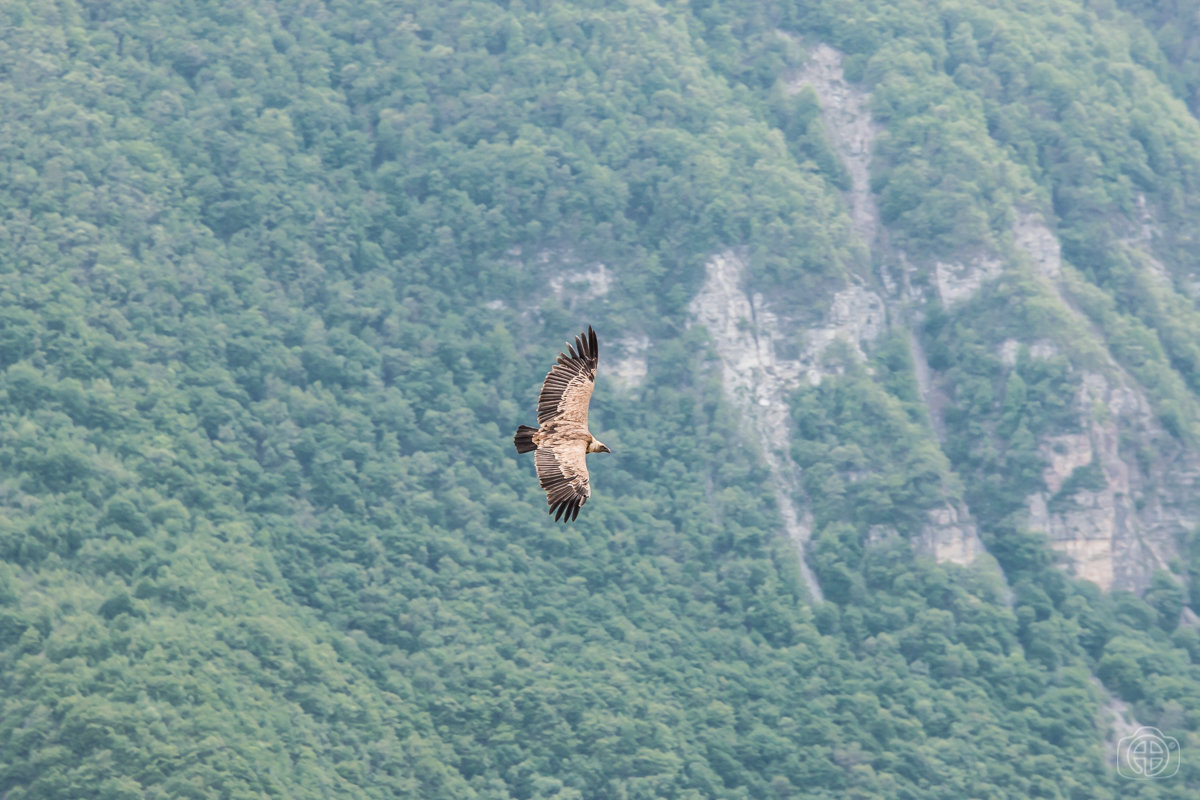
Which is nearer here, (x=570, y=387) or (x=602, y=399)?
(x=570, y=387)

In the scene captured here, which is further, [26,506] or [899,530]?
[899,530]

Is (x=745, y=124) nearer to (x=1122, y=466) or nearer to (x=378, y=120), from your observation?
(x=378, y=120)

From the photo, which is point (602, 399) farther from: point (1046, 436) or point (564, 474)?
point (564, 474)

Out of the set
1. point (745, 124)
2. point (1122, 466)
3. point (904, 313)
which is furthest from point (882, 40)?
point (1122, 466)

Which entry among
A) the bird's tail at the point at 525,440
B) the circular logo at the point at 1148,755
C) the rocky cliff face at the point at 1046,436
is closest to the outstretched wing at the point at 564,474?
the bird's tail at the point at 525,440

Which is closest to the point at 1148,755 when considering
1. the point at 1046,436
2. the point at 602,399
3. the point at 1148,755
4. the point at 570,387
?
the point at 1148,755

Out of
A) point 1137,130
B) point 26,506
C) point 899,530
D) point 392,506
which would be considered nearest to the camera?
point 26,506

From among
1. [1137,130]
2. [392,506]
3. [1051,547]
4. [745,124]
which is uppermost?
[1137,130]

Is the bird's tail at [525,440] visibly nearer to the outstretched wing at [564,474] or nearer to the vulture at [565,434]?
the vulture at [565,434]
